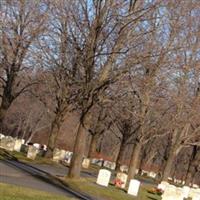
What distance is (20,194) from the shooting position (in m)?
16.5

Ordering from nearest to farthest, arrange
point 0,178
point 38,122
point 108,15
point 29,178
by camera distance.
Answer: point 0,178 → point 29,178 → point 108,15 → point 38,122

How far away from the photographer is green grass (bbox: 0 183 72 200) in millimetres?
15430

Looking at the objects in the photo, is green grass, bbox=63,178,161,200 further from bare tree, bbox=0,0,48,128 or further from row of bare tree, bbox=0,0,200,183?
bare tree, bbox=0,0,48,128

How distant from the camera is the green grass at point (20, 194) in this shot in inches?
607

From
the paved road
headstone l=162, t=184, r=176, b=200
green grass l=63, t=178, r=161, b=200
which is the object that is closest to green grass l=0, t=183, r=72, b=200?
the paved road

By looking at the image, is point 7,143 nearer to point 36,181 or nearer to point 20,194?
point 36,181

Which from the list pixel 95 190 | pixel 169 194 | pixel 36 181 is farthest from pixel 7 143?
pixel 36 181

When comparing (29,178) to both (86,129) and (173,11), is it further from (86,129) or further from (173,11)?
(173,11)

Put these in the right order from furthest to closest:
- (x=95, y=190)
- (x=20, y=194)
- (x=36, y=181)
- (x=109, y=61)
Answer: (x=109, y=61)
(x=95, y=190)
(x=36, y=181)
(x=20, y=194)

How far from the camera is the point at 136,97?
1278 inches

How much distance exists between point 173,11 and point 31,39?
947 cm

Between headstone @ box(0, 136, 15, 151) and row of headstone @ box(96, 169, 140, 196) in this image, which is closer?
row of headstone @ box(96, 169, 140, 196)

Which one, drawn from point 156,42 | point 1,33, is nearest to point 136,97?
point 156,42

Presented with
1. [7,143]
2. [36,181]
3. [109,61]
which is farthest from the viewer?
[7,143]
